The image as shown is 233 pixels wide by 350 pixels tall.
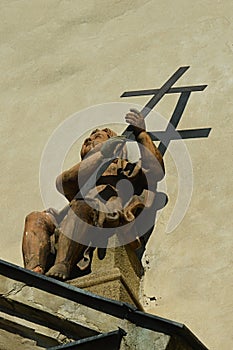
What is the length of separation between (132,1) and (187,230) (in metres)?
1.83

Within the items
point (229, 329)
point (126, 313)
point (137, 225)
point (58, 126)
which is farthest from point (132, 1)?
point (126, 313)

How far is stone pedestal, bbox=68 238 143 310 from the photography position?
14.8 feet

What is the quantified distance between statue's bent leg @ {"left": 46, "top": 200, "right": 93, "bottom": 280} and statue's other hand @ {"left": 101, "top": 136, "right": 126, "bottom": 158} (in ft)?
0.87

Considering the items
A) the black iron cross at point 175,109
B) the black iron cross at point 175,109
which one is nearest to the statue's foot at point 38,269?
the black iron cross at point 175,109

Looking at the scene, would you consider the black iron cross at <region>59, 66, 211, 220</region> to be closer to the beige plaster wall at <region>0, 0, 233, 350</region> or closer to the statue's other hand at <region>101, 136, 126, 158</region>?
the beige plaster wall at <region>0, 0, 233, 350</region>

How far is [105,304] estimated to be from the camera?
159 inches

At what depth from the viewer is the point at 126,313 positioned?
156 inches

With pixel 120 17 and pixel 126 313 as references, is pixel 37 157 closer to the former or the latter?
pixel 120 17

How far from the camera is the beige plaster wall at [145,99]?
4.97 metres

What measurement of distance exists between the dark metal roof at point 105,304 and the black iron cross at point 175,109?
1.42m

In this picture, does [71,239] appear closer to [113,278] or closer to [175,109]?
[113,278]

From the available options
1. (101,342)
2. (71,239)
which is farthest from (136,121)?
(101,342)

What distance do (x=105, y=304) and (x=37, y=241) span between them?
2.73 feet

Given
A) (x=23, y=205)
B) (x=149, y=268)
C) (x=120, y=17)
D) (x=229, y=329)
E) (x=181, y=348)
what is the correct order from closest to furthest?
1. (x=181, y=348)
2. (x=229, y=329)
3. (x=149, y=268)
4. (x=23, y=205)
5. (x=120, y=17)
